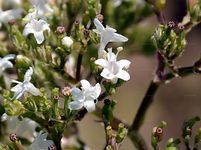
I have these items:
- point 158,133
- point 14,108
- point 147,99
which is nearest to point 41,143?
point 14,108

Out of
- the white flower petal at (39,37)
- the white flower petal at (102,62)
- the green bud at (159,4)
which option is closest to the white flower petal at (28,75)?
the white flower petal at (39,37)

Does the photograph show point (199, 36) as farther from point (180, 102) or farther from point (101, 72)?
point (101, 72)

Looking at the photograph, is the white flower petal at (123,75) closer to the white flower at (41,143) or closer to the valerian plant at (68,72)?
the valerian plant at (68,72)

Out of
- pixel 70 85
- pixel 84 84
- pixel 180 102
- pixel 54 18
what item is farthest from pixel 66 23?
pixel 180 102

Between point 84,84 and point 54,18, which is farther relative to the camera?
point 54,18

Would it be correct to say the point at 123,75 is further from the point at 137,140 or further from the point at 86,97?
the point at 137,140

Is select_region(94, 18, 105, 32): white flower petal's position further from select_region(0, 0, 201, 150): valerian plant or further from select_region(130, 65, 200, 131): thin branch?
select_region(130, 65, 200, 131): thin branch

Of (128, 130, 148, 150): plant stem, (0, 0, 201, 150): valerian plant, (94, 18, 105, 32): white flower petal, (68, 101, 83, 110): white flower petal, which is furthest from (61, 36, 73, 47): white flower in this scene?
(128, 130, 148, 150): plant stem
